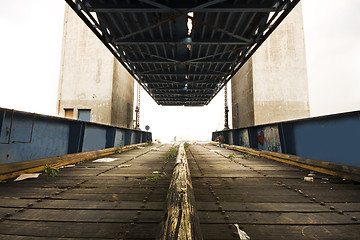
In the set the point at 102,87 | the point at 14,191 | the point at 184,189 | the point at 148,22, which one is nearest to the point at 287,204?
the point at 184,189

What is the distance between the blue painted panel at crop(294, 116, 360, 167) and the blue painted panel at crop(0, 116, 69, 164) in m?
9.62

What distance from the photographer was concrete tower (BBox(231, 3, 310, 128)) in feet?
46.1

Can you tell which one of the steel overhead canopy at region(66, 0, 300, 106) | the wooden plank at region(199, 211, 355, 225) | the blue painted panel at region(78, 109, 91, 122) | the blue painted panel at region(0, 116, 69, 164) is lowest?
the wooden plank at region(199, 211, 355, 225)

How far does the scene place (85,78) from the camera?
54.7 feet

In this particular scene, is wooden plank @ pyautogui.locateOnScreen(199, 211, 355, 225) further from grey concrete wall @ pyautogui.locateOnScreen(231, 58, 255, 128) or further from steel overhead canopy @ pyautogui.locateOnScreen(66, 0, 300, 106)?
grey concrete wall @ pyautogui.locateOnScreen(231, 58, 255, 128)

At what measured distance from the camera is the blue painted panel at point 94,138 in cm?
717

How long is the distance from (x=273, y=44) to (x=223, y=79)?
676 cm

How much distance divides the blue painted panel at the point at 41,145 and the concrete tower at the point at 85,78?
10.2 m

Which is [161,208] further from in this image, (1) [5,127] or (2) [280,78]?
(2) [280,78]

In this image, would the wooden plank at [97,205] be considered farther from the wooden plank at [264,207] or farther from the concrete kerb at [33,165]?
the concrete kerb at [33,165]

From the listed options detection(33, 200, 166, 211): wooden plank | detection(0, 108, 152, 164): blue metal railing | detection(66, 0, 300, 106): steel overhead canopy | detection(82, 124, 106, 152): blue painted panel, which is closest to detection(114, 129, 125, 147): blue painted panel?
detection(82, 124, 106, 152): blue painted panel

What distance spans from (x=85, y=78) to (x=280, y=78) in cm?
2085

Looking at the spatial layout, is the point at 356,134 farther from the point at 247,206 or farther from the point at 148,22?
the point at 148,22

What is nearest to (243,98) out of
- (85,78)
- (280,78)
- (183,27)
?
(280,78)
